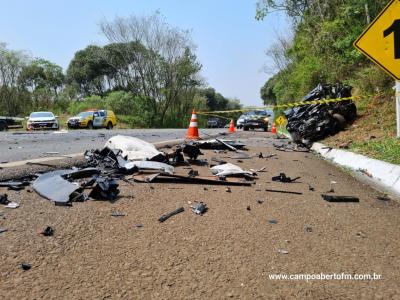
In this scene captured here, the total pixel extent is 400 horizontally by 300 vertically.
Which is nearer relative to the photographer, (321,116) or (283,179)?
(283,179)

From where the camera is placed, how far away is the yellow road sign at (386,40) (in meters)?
6.08

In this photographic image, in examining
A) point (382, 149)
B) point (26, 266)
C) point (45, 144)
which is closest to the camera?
point (26, 266)

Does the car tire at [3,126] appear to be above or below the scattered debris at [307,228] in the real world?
above

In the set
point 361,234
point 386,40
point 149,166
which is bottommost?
point 361,234

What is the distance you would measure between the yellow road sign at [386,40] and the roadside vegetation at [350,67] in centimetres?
151

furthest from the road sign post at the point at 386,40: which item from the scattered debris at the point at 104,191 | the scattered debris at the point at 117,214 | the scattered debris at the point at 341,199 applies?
the scattered debris at the point at 117,214

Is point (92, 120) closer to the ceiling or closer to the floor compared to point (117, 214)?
closer to the ceiling

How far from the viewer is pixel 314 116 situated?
12.8 meters

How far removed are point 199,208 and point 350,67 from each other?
1709cm

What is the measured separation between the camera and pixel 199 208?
4.20m

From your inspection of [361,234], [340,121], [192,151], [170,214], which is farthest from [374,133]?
[170,214]

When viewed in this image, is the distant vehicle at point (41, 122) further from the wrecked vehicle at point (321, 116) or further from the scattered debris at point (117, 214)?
the scattered debris at point (117, 214)

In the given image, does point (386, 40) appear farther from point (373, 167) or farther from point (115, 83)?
point (115, 83)

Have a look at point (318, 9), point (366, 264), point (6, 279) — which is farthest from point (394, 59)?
point (318, 9)
